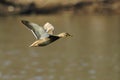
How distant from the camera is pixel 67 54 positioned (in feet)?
49.5

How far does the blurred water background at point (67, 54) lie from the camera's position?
12.2 m

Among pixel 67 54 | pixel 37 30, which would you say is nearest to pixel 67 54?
pixel 67 54

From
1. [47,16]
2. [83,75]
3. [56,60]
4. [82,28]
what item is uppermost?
[47,16]

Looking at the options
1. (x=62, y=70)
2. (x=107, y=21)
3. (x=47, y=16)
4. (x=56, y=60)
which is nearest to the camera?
(x=62, y=70)

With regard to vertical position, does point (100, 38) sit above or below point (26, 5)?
below

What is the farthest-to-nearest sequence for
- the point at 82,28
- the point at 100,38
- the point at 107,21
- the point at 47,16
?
1. the point at 47,16
2. the point at 107,21
3. the point at 82,28
4. the point at 100,38

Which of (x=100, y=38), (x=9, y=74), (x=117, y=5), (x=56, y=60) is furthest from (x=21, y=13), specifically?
(x=9, y=74)

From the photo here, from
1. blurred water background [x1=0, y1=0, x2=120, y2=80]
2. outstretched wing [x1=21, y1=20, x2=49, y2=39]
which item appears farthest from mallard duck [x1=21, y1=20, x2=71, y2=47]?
blurred water background [x1=0, y1=0, x2=120, y2=80]

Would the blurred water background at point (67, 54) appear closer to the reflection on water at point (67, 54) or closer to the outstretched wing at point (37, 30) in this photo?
the reflection on water at point (67, 54)

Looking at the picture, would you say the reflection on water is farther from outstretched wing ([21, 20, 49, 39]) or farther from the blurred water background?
outstretched wing ([21, 20, 49, 39])

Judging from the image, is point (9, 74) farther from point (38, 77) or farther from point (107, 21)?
point (107, 21)

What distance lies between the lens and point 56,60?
14047 mm

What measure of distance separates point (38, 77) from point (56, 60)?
91.1 inches

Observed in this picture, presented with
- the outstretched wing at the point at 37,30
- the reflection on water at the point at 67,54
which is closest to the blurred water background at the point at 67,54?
the reflection on water at the point at 67,54
